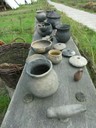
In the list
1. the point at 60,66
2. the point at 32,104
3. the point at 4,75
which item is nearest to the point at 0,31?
the point at 4,75

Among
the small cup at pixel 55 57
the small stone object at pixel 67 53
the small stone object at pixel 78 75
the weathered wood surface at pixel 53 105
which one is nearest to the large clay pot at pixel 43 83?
the weathered wood surface at pixel 53 105

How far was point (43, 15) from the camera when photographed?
2959 mm

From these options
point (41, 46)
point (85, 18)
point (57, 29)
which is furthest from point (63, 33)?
point (85, 18)

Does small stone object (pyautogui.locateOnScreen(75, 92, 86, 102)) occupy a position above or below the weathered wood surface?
above

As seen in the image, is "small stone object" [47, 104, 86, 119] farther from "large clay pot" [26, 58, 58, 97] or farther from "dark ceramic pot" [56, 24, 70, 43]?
"dark ceramic pot" [56, 24, 70, 43]

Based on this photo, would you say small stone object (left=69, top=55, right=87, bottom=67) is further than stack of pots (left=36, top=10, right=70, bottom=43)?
No

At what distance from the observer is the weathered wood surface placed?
44.3 inches

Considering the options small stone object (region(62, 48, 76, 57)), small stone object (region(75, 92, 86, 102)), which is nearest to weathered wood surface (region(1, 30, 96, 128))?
small stone object (region(75, 92, 86, 102))

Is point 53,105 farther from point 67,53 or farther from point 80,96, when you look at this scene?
point 67,53

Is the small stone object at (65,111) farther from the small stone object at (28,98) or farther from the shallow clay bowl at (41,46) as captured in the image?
the shallow clay bowl at (41,46)

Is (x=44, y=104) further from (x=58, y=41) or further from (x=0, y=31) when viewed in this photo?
(x=0, y=31)

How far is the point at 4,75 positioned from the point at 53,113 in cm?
113

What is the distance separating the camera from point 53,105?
125cm

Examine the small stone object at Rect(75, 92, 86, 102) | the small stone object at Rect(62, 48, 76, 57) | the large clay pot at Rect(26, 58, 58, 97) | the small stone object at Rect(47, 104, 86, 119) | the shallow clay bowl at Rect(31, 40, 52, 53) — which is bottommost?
the small stone object at Rect(75, 92, 86, 102)
